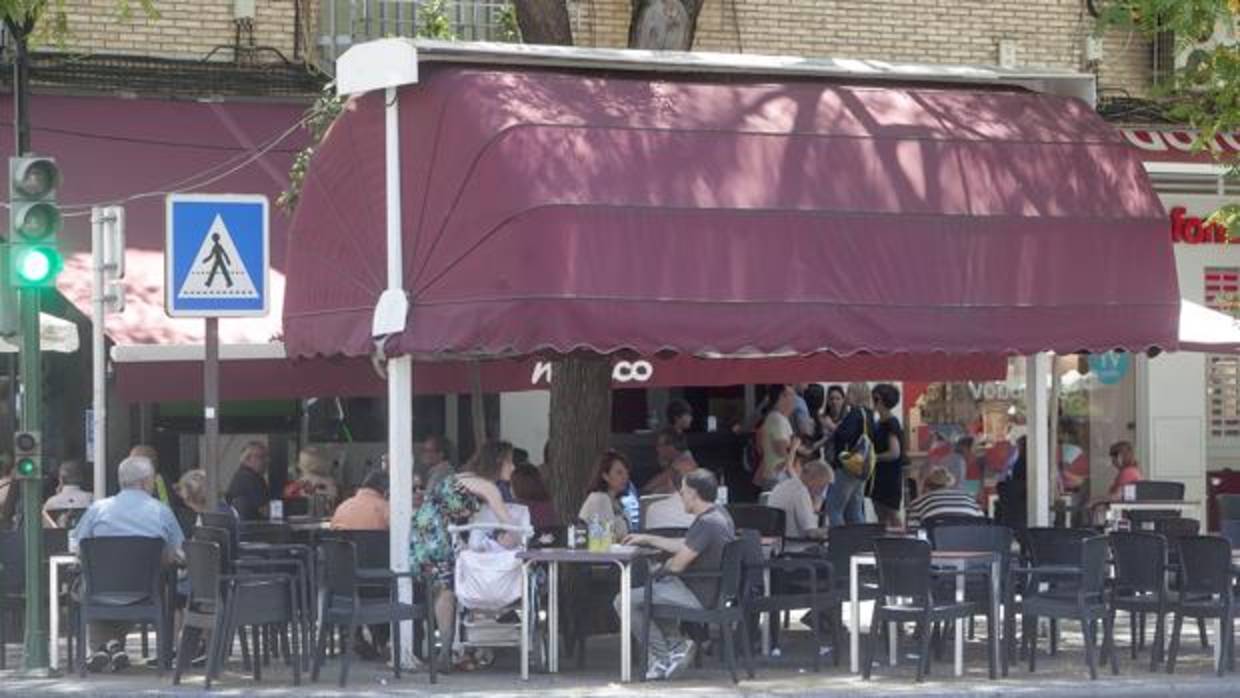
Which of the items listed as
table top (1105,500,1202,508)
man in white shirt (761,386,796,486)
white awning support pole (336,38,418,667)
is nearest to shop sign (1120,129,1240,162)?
table top (1105,500,1202,508)

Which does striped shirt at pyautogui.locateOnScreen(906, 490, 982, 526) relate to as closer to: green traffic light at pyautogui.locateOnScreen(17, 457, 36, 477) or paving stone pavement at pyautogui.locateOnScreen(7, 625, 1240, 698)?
paving stone pavement at pyautogui.locateOnScreen(7, 625, 1240, 698)

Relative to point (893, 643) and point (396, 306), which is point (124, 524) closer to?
point (396, 306)

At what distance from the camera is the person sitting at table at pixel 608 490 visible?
1666 centimetres

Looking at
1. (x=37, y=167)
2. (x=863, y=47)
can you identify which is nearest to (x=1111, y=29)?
(x=863, y=47)

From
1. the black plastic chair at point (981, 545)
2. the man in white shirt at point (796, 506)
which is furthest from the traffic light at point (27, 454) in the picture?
the black plastic chair at point (981, 545)

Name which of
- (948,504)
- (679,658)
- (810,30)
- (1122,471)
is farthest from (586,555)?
(810,30)

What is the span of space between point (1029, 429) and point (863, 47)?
692 cm

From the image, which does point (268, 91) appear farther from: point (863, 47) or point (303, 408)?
point (863, 47)

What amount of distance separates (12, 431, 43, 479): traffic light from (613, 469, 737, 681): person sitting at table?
397cm

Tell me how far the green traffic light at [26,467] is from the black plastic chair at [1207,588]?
7.68 meters

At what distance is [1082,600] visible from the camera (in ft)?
50.1

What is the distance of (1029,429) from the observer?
18.1 m

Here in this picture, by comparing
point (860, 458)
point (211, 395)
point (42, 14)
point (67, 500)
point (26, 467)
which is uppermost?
point (42, 14)

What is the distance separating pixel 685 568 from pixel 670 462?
15.7 feet
